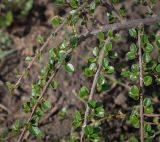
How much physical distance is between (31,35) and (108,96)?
745 mm

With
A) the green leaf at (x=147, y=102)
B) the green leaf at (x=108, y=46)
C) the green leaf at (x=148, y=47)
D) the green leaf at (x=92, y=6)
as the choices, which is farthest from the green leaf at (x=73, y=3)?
the green leaf at (x=147, y=102)

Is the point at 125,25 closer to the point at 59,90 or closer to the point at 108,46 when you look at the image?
the point at 108,46

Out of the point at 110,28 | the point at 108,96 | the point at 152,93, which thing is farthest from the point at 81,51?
the point at 110,28

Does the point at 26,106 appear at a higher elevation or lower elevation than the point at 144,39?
lower

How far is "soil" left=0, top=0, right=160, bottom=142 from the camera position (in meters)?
2.23

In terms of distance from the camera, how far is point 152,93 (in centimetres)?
228

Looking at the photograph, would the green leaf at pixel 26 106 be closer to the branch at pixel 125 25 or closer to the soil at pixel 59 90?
the branch at pixel 125 25

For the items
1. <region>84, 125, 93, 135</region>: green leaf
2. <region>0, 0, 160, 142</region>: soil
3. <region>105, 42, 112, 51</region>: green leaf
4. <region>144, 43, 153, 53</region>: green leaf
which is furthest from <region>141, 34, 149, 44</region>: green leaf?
<region>0, 0, 160, 142</region>: soil

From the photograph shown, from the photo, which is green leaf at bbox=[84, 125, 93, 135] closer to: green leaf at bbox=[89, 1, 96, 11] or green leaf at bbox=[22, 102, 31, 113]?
green leaf at bbox=[22, 102, 31, 113]

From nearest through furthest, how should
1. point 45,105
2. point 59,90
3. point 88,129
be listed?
point 88,129 → point 45,105 → point 59,90

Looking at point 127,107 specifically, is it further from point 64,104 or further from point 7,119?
point 7,119

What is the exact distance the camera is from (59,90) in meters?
2.39

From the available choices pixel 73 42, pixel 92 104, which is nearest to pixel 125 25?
pixel 73 42

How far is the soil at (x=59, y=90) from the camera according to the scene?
2227 millimetres
